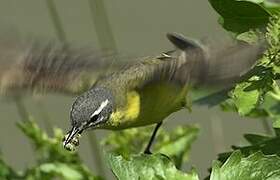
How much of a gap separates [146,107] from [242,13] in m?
0.37

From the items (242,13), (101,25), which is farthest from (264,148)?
(101,25)

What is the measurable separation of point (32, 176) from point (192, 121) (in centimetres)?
138

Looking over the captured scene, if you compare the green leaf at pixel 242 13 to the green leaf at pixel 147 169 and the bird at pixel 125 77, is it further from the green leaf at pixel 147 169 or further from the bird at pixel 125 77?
the green leaf at pixel 147 169

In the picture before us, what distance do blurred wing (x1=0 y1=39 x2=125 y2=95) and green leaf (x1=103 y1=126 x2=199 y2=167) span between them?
27 centimetres

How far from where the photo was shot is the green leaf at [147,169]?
1104mm

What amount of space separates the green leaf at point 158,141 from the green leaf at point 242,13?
0.44 m

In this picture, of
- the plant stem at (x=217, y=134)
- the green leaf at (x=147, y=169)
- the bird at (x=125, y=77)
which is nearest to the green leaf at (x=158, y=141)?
the bird at (x=125, y=77)

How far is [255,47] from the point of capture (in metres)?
1.18

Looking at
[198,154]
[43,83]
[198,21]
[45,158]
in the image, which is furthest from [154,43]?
[43,83]

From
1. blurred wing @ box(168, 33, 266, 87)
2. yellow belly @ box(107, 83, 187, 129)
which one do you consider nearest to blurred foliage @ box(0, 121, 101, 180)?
yellow belly @ box(107, 83, 187, 129)

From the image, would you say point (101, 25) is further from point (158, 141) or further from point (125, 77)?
point (125, 77)

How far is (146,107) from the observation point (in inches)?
59.9

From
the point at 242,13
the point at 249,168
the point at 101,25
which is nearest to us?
the point at 249,168

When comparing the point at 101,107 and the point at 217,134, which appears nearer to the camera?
the point at 101,107
